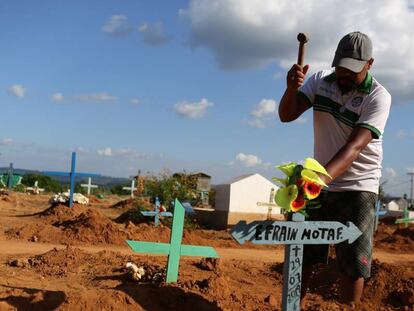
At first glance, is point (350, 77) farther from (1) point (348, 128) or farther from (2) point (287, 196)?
(2) point (287, 196)

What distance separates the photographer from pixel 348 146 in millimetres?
3047

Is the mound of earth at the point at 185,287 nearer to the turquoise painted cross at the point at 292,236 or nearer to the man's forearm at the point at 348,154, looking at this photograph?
the turquoise painted cross at the point at 292,236

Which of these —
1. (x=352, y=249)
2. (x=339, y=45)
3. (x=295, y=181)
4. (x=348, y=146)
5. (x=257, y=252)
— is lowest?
(x=257, y=252)

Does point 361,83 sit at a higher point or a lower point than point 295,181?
higher

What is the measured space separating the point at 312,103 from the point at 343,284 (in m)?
1.24

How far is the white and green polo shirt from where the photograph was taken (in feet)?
10.9

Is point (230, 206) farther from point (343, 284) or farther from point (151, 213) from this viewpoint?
point (343, 284)

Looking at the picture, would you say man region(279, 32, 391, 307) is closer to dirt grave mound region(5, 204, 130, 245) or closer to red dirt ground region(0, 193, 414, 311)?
red dirt ground region(0, 193, 414, 311)

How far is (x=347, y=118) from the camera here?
11.4 feet

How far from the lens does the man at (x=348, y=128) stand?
3293 millimetres

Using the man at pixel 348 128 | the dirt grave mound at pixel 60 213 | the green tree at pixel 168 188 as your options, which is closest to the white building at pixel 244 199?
the green tree at pixel 168 188

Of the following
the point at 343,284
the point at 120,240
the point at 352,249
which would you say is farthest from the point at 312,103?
the point at 120,240

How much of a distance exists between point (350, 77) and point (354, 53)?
175 millimetres

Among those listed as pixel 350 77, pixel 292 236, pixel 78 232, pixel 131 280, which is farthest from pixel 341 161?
pixel 78 232
